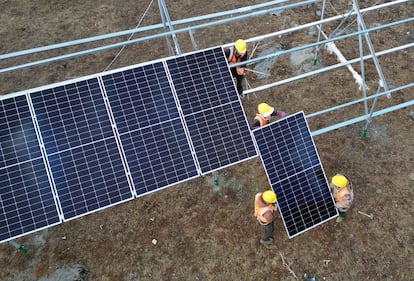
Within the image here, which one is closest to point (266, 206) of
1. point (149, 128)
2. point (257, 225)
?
point (257, 225)

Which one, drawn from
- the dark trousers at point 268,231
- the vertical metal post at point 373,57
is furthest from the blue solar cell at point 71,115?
the vertical metal post at point 373,57

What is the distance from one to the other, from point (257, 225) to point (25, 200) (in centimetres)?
580

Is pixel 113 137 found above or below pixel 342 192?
above

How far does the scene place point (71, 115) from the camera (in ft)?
25.5

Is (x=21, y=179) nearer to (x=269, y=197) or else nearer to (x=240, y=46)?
(x=269, y=197)

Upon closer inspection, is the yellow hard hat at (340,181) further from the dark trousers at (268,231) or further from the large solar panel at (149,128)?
the large solar panel at (149,128)

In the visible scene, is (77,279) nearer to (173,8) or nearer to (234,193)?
(234,193)

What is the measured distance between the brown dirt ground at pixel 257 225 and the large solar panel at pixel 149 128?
2621 mm

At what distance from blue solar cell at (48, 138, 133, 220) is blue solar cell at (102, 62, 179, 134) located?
2.14 ft

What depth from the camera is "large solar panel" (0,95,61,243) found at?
735cm

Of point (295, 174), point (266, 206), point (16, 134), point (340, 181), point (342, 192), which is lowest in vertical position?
point (342, 192)

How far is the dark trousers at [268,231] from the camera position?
8.85m

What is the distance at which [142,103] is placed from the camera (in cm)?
810

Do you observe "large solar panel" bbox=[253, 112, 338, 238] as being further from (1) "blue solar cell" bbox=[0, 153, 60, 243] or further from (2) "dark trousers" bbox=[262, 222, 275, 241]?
(1) "blue solar cell" bbox=[0, 153, 60, 243]
